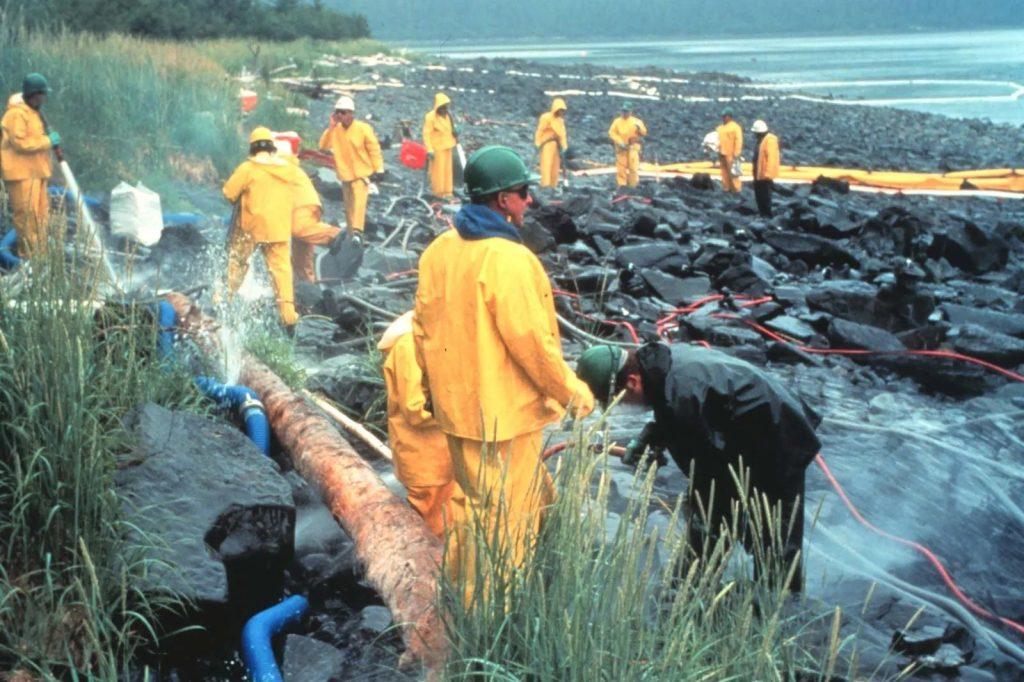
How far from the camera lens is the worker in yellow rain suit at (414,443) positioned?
452 cm

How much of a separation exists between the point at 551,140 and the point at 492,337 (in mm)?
16291

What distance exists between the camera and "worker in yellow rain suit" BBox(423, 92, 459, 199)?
16.6m

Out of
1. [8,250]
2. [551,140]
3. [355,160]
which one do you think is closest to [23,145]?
[8,250]

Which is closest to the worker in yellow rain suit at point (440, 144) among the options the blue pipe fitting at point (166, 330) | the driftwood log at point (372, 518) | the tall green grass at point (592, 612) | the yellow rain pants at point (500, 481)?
the blue pipe fitting at point (166, 330)

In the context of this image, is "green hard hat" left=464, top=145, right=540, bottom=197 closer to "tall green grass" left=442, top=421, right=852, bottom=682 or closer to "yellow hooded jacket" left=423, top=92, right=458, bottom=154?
"tall green grass" left=442, top=421, right=852, bottom=682

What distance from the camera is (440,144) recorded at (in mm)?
16797

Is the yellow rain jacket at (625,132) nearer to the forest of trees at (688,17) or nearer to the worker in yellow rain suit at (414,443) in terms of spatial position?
the worker in yellow rain suit at (414,443)

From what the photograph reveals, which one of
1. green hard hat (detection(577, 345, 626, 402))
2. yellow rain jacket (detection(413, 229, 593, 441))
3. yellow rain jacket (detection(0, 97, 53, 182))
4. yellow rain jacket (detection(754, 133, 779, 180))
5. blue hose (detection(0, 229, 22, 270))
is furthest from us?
yellow rain jacket (detection(754, 133, 779, 180))

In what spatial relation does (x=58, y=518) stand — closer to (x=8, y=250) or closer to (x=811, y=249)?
(x=8, y=250)

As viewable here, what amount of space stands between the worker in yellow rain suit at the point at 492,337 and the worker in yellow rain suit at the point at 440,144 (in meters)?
12.7

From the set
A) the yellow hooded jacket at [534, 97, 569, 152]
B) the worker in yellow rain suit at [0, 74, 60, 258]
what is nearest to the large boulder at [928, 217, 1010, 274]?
the yellow hooded jacket at [534, 97, 569, 152]

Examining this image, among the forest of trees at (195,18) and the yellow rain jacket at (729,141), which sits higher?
the forest of trees at (195,18)

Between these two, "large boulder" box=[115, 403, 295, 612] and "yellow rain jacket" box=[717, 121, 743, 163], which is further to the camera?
"yellow rain jacket" box=[717, 121, 743, 163]

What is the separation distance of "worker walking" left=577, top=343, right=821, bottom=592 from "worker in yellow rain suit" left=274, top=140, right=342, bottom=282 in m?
5.20
